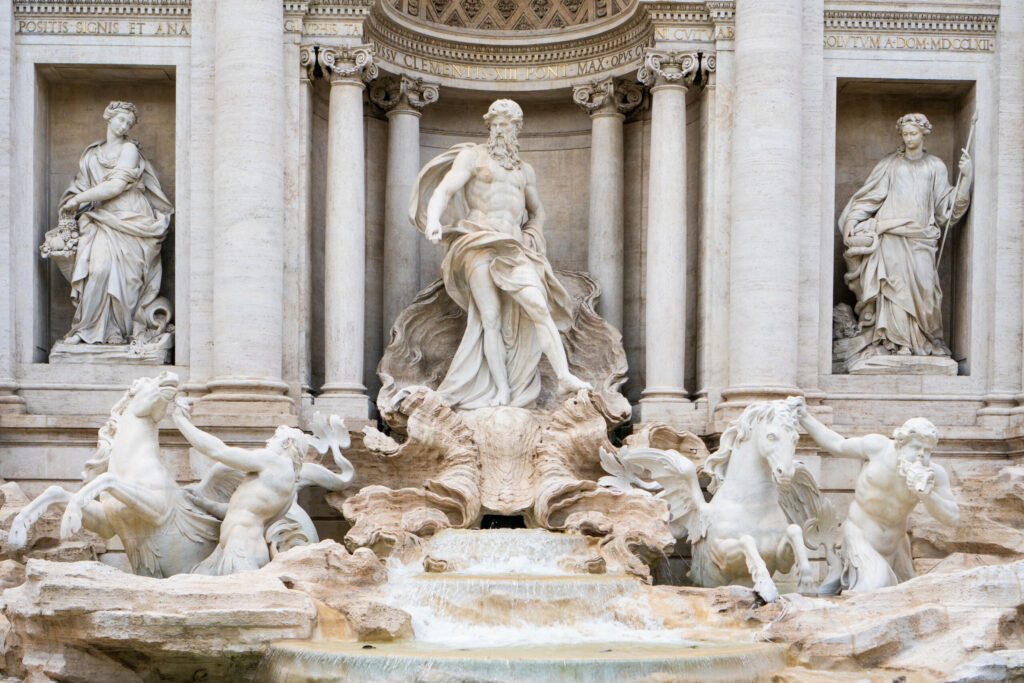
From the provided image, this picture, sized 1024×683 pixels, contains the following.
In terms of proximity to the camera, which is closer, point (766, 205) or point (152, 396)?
point (152, 396)

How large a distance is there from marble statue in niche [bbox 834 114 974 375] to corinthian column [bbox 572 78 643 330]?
2.59 m

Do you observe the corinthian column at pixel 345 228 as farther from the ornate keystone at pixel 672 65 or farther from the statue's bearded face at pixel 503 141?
the ornate keystone at pixel 672 65

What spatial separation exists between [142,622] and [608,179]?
29.1ft

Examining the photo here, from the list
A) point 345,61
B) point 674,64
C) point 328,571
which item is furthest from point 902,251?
point 328,571

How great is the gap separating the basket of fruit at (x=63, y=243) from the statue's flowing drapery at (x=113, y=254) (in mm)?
81

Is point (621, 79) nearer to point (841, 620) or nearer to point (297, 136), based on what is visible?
point (297, 136)

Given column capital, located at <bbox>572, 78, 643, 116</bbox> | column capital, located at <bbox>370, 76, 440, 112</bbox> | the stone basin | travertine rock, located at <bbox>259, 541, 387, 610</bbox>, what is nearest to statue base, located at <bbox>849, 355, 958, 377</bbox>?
column capital, located at <bbox>572, 78, 643, 116</bbox>

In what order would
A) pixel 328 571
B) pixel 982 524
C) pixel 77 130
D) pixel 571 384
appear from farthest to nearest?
1. pixel 77 130
2. pixel 571 384
3. pixel 982 524
4. pixel 328 571

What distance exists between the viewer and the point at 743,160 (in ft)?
55.7

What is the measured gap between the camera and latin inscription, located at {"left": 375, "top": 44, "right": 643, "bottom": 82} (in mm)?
18484

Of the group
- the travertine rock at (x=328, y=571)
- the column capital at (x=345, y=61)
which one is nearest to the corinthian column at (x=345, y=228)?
the column capital at (x=345, y=61)

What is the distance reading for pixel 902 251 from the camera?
689 inches

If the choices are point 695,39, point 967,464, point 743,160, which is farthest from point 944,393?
point 695,39

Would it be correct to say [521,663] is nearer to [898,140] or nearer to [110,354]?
[110,354]
